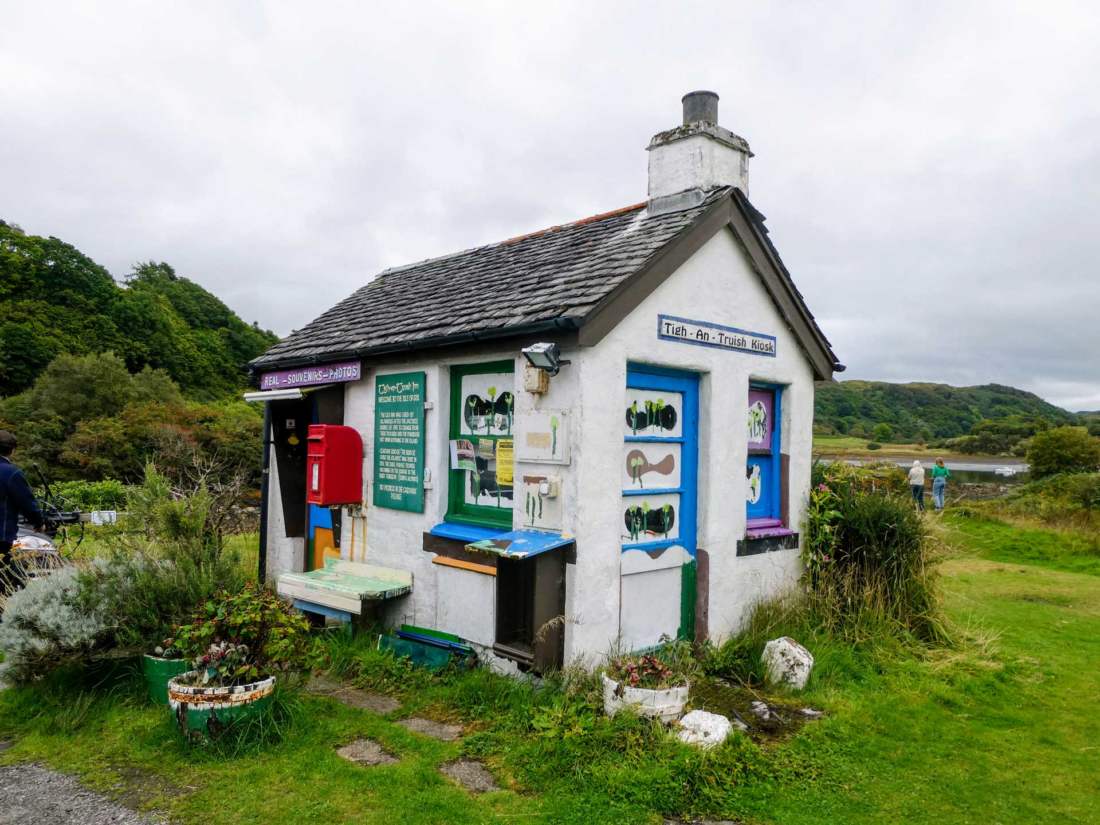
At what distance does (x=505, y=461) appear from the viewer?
638 centimetres

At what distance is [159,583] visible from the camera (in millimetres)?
5887

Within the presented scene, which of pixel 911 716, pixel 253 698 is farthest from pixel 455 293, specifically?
pixel 911 716

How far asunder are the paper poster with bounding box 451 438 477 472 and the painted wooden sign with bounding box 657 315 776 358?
2.08 metres

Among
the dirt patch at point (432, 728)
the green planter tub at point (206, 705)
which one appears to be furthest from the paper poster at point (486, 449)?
the green planter tub at point (206, 705)

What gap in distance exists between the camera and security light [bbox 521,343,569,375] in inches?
221

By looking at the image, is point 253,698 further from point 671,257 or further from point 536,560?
point 671,257

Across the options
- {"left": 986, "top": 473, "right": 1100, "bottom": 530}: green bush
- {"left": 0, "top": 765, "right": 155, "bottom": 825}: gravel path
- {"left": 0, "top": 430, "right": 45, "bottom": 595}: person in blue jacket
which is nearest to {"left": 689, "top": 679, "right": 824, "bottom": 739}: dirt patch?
{"left": 0, "top": 765, "right": 155, "bottom": 825}: gravel path

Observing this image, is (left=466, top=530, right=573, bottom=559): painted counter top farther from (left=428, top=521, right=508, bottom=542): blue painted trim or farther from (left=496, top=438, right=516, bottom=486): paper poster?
(left=496, top=438, right=516, bottom=486): paper poster

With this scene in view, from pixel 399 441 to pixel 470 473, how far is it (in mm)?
918

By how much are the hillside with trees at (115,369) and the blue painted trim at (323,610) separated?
29.8 feet

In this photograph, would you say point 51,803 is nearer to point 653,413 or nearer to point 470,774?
point 470,774

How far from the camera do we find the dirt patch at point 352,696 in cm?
577

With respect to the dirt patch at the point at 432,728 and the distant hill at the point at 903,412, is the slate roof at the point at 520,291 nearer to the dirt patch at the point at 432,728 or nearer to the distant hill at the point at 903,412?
the dirt patch at the point at 432,728

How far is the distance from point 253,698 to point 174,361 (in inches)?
1856
